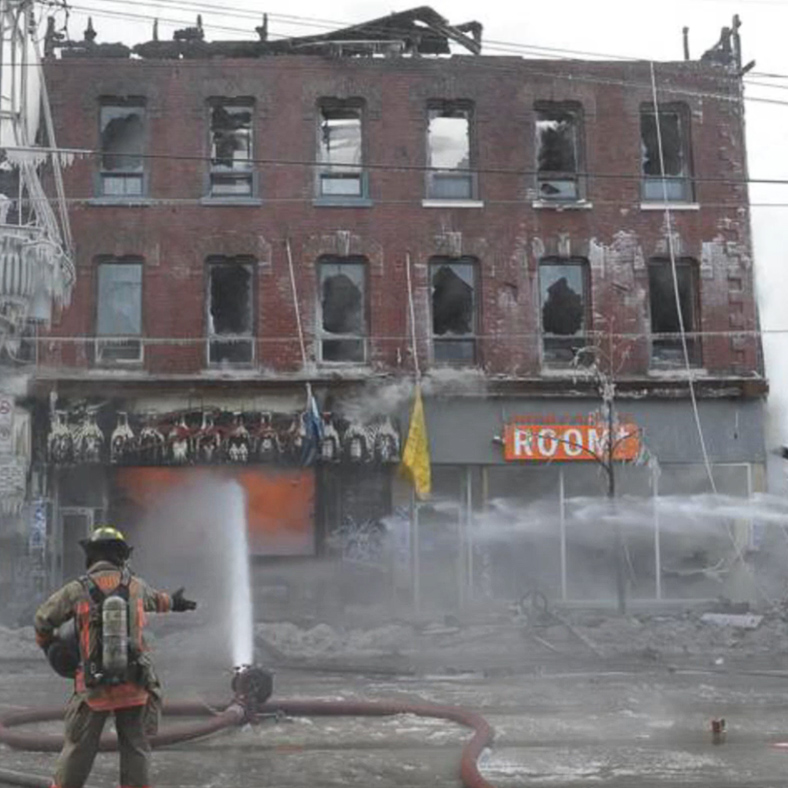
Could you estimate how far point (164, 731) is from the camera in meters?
8.74

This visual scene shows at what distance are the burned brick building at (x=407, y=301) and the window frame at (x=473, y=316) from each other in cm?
6

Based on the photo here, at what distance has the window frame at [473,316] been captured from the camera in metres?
21.6

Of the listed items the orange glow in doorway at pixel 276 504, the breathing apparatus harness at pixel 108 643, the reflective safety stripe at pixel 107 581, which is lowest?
the breathing apparatus harness at pixel 108 643

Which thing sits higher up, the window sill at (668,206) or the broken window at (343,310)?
the window sill at (668,206)

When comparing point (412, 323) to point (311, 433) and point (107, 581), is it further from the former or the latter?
point (107, 581)

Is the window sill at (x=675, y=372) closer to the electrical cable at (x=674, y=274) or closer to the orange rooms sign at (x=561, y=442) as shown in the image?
the electrical cable at (x=674, y=274)

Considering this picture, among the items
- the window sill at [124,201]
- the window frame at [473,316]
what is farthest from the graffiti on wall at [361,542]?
the window sill at [124,201]

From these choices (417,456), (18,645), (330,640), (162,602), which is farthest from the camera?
(417,456)

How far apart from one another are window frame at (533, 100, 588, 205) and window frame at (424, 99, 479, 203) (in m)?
1.24

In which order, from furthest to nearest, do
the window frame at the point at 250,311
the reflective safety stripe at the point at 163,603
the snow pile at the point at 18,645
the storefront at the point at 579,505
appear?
the window frame at the point at 250,311, the storefront at the point at 579,505, the snow pile at the point at 18,645, the reflective safety stripe at the point at 163,603

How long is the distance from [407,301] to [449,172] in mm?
2794

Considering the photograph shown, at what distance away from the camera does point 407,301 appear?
21484 mm

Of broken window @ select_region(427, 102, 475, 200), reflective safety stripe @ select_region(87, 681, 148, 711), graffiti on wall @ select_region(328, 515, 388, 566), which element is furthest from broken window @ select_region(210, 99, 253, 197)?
reflective safety stripe @ select_region(87, 681, 148, 711)

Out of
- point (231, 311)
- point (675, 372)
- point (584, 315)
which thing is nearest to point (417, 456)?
point (584, 315)
